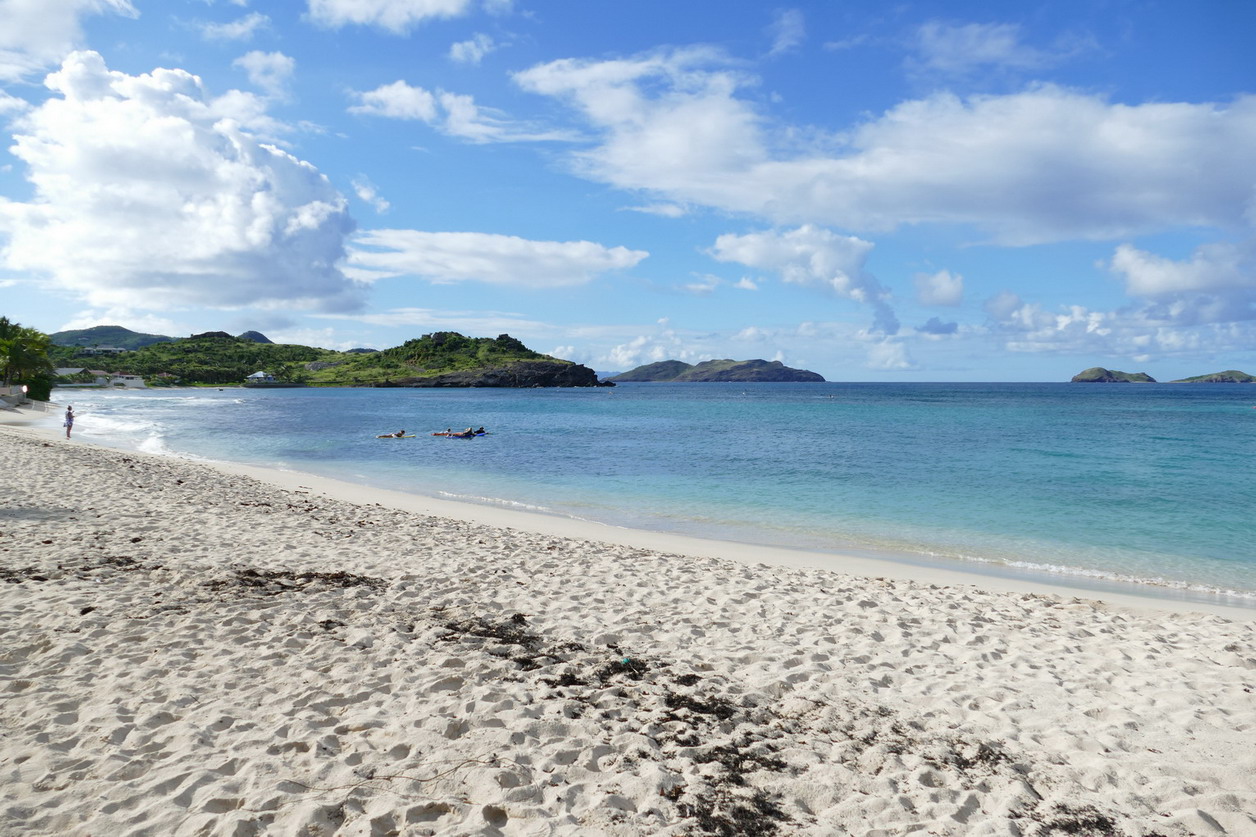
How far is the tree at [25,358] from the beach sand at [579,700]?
71.4 meters

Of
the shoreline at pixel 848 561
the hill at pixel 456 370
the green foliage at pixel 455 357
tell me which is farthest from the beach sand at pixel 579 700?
the green foliage at pixel 455 357

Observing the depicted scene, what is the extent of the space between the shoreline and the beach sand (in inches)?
41.8

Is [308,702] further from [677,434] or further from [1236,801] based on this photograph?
[677,434]

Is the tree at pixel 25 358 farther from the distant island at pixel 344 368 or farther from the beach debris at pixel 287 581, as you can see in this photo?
the distant island at pixel 344 368

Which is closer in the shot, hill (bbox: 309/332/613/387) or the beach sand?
the beach sand

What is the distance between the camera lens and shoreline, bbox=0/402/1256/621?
12055mm

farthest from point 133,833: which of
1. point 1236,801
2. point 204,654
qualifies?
point 1236,801

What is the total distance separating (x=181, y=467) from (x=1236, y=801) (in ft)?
91.1

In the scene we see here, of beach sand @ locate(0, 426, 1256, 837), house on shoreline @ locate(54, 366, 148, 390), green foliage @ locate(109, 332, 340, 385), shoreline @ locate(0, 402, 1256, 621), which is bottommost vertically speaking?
shoreline @ locate(0, 402, 1256, 621)

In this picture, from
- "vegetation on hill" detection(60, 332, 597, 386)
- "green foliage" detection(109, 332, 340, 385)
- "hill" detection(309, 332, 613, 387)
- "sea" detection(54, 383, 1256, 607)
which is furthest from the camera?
"hill" detection(309, 332, 613, 387)

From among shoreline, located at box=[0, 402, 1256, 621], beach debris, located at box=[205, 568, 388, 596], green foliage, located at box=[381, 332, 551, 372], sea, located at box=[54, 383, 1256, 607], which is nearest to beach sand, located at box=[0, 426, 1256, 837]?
beach debris, located at box=[205, 568, 388, 596]

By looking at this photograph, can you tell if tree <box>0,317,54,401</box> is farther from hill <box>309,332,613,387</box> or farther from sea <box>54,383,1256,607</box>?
hill <box>309,332,613,387</box>

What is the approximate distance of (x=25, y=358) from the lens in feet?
215

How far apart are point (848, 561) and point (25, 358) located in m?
82.9
